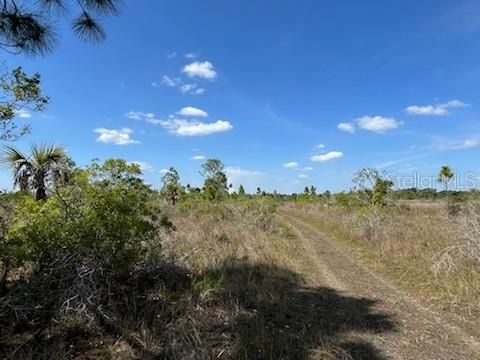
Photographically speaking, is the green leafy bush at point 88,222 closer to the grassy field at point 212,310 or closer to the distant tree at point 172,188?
the grassy field at point 212,310

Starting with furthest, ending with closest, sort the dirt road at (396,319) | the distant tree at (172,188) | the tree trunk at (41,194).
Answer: the distant tree at (172,188), the tree trunk at (41,194), the dirt road at (396,319)

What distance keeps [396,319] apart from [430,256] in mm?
4054

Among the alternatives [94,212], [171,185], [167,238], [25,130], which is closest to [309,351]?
[94,212]

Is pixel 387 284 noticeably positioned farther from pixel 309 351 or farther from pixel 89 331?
pixel 89 331

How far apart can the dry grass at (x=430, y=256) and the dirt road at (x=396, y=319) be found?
424 millimetres

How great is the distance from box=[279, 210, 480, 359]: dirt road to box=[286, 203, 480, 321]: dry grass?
42cm

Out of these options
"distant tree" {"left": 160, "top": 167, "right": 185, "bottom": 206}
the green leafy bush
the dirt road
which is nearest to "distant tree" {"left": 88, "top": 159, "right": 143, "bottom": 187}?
the green leafy bush

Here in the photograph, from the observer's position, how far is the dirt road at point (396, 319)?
459 cm

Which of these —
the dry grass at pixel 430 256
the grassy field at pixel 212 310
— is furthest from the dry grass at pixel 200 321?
the dry grass at pixel 430 256

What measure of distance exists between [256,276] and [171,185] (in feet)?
98.5

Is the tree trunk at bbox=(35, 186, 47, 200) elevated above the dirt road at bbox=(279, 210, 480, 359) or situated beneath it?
elevated above

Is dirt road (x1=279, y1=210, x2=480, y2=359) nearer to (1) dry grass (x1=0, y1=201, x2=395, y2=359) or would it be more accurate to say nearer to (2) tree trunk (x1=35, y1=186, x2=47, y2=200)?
(1) dry grass (x1=0, y1=201, x2=395, y2=359)

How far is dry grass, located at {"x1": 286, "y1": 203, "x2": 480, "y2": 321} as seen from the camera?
21.2 feet

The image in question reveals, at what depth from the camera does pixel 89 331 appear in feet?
14.9
